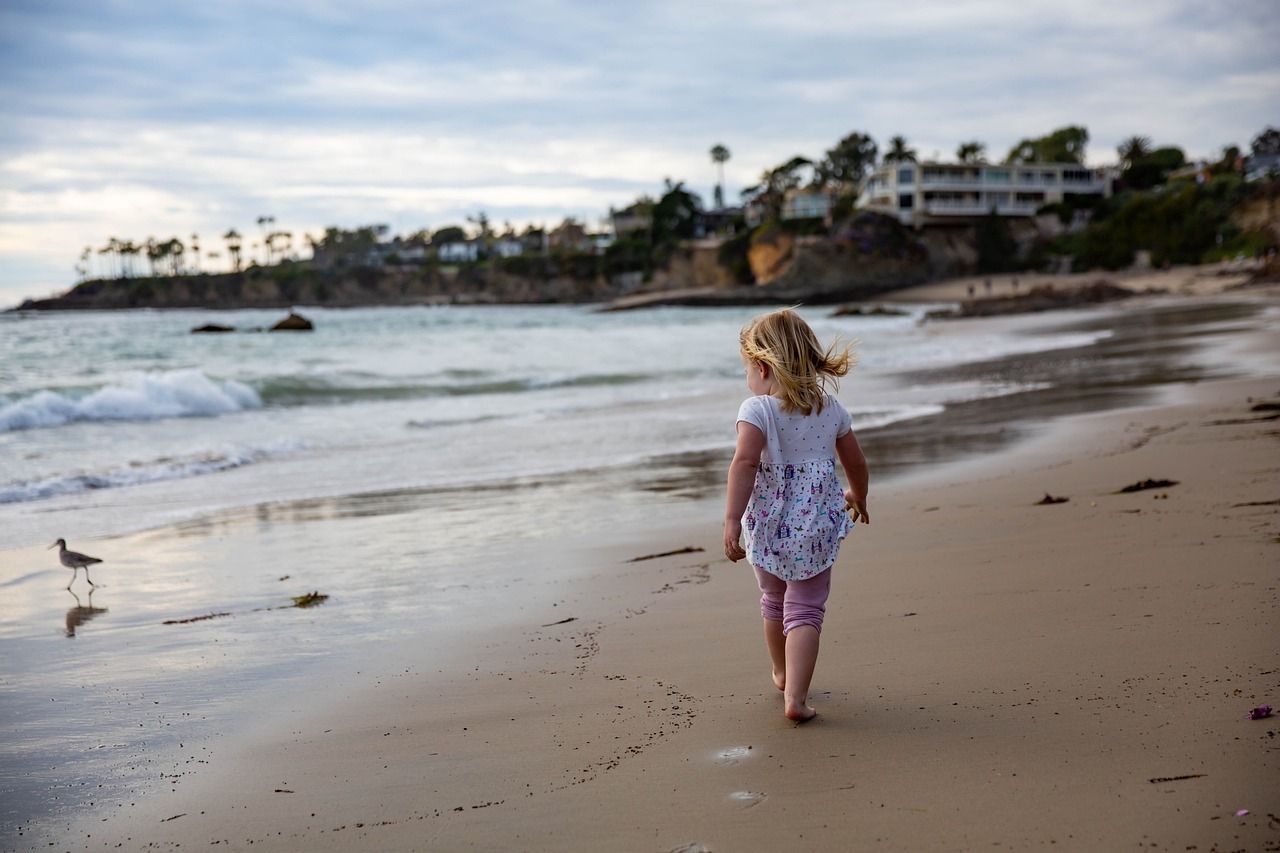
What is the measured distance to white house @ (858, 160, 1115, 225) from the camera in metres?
87.9

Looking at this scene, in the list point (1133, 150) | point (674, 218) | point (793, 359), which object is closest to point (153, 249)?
point (674, 218)

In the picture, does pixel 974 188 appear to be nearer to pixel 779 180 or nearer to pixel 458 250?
pixel 779 180

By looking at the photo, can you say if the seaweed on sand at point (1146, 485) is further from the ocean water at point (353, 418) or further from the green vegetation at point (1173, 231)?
the green vegetation at point (1173, 231)

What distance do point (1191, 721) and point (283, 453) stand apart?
36.6 ft

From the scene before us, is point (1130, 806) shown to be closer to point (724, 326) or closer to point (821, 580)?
point (821, 580)

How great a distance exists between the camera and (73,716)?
148 inches

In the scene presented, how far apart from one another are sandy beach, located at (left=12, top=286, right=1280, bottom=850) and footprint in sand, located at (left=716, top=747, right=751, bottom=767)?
1 centimetres

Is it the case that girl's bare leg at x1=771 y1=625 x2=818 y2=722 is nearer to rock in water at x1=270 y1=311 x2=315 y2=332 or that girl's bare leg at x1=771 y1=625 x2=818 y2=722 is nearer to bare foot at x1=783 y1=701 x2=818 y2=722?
bare foot at x1=783 y1=701 x2=818 y2=722

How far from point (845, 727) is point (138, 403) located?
1654cm

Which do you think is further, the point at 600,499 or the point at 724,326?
the point at 724,326

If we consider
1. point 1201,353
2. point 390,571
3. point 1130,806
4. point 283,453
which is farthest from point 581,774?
point 1201,353

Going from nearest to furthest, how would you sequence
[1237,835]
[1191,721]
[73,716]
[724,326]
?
1. [1237,835]
2. [1191,721]
3. [73,716]
4. [724,326]

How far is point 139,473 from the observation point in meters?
10.7

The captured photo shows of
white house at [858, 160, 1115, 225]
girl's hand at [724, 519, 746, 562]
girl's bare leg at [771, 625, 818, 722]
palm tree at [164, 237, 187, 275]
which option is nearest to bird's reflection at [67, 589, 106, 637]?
girl's hand at [724, 519, 746, 562]
